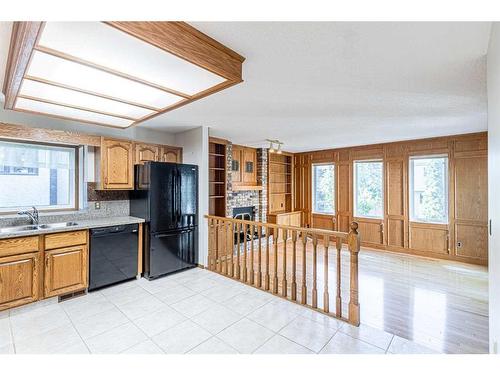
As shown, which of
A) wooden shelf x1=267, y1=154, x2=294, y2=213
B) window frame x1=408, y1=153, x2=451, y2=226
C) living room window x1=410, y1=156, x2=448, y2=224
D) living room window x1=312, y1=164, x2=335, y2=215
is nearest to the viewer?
window frame x1=408, y1=153, x2=451, y2=226

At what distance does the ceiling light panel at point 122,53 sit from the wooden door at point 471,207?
16.1ft

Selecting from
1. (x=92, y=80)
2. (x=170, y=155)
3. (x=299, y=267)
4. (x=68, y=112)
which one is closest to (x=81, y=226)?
(x=68, y=112)

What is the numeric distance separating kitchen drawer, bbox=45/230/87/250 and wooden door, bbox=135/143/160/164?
50.4 inches

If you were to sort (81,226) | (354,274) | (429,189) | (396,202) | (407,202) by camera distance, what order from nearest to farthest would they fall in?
1. (354,274)
2. (81,226)
3. (429,189)
4. (407,202)
5. (396,202)

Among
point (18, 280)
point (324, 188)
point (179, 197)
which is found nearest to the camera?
point (18, 280)

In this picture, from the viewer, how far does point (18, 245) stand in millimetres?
2475

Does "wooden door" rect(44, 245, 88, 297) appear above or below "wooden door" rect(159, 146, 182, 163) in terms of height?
below

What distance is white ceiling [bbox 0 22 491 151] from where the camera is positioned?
1511 mm

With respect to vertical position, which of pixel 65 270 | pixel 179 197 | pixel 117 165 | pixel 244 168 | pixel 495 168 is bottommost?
pixel 65 270

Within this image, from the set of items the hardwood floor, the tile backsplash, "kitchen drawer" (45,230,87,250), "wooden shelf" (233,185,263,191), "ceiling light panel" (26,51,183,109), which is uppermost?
"ceiling light panel" (26,51,183,109)

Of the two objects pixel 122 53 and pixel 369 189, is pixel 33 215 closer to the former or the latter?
pixel 122 53

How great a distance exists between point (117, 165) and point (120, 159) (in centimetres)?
10

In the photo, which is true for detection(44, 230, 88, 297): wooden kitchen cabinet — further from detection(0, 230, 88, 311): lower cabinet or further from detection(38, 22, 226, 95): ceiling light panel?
detection(38, 22, 226, 95): ceiling light panel

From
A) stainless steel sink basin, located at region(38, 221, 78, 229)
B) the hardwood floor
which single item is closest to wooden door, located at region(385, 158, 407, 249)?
the hardwood floor
